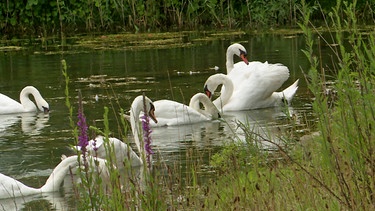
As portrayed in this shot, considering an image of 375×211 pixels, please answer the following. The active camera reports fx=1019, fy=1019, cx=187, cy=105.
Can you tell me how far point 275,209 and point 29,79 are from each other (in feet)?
39.7

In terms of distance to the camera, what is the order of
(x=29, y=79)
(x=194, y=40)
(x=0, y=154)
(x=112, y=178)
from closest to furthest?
(x=112, y=178) < (x=0, y=154) < (x=29, y=79) < (x=194, y=40)

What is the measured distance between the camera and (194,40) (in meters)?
21.9

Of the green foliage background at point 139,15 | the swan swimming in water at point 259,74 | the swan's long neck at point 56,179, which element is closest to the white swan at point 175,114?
the swan swimming in water at point 259,74

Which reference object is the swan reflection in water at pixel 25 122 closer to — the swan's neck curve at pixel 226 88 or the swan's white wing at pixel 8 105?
the swan's white wing at pixel 8 105

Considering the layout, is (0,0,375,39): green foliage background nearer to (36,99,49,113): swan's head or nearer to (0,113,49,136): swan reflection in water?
(0,113,49,136): swan reflection in water

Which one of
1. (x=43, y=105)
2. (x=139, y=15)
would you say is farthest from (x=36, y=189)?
(x=139, y=15)

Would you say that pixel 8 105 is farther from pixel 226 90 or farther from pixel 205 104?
pixel 226 90

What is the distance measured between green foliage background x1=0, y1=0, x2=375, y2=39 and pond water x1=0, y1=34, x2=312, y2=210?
91.0 inches

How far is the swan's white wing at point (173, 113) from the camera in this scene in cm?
1227

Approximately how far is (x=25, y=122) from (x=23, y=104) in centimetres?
111

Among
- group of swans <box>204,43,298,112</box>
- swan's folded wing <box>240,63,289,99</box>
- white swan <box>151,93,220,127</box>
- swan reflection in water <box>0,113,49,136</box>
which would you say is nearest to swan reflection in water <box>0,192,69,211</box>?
swan reflection in water <box>0,113,49,136</box>

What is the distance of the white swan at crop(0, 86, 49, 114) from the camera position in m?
13.8

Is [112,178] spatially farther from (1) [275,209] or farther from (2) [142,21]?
(2) [142,21]

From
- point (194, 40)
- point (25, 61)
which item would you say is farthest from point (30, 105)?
point (194, 40)
